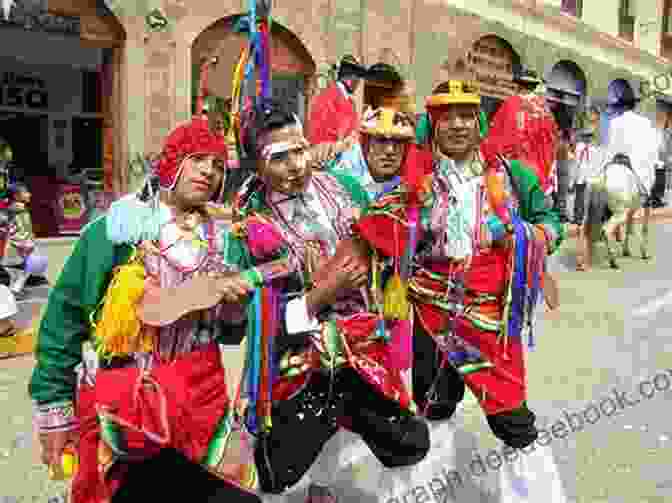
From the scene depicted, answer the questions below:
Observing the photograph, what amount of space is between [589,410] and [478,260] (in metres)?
2.10

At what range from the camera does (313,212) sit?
2363 millimetres

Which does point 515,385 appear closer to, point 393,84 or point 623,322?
point 393,84

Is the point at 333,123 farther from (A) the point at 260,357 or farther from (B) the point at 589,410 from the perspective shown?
(B) the point at 589,410

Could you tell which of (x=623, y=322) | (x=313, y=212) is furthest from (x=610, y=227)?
(x=313, y=212)

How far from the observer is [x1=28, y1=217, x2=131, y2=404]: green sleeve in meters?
2.08

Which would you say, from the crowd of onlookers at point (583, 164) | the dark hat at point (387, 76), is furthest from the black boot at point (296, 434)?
the crowd of onlookers at point (583, 164)

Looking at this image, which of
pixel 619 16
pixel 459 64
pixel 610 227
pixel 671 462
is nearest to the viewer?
pixel 671 462

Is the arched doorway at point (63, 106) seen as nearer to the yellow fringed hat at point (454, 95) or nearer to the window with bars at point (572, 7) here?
the yellow fringed hat at point (454, 95)

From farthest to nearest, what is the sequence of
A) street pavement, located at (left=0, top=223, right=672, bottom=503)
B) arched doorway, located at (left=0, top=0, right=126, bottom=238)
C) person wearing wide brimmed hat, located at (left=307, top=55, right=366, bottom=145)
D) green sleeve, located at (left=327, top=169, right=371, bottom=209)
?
arched doorway, located at (left=0, top=0, right=126, bottom=238) → person wearing wide brimmed hat, located at (left=307, top=55, right=366, bottom=145) → street pavement, located at (left=0, top=223, right=672, bottom=503) → green sleeve, located at (left=327, top=169, right=371, bottom=209)

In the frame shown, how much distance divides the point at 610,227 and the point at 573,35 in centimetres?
1039

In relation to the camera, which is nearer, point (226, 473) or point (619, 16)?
point (226, 473)

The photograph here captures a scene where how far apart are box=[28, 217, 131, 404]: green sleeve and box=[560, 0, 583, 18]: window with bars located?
17639 millimetres

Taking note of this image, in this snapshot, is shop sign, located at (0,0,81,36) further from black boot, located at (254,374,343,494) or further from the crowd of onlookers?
black boot, located at (254,374,343,494)

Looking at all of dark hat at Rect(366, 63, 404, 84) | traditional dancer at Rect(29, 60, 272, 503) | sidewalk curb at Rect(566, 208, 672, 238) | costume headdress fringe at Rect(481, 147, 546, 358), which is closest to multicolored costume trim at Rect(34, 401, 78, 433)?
traditional dancer at Rect(29, 60, 272, 503)
